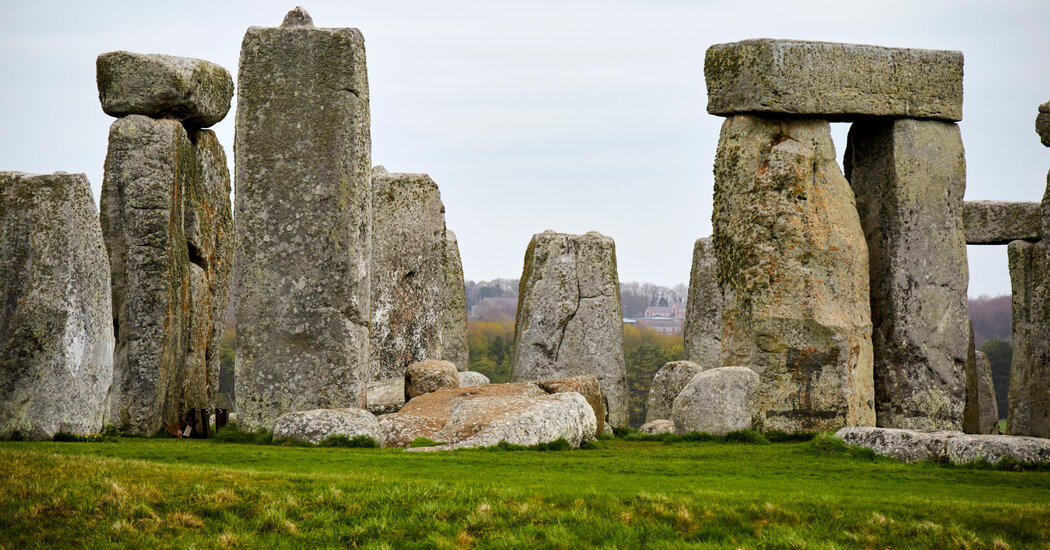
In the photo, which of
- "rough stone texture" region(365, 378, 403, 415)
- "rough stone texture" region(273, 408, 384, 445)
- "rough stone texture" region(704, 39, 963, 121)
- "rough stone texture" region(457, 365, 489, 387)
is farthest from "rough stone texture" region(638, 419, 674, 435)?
"rough stone texture" region(273, 408, 384, 445)

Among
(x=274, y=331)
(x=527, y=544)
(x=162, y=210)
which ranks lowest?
(x=527, y=544)

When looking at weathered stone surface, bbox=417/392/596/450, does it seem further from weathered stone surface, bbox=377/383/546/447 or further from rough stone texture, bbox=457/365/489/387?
rough stone texture, bbox=457/365/489/387

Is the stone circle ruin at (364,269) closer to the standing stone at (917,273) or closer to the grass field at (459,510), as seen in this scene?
the standing stone at (917,273)

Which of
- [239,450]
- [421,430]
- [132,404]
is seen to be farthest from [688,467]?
[132,404]

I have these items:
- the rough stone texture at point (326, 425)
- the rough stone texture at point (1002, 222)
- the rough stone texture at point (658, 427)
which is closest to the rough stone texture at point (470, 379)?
the rough stone texture at point (658, 427)

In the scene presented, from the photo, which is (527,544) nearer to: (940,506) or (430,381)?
(940,506)

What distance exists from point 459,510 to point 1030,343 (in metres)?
10.2

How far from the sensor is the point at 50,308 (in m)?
12.7

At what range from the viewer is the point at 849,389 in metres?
16.9

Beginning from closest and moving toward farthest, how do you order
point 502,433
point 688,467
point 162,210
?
point 688,467, point 502,433, point 162,210

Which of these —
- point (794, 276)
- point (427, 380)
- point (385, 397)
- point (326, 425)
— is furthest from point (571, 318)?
point (326, 425)

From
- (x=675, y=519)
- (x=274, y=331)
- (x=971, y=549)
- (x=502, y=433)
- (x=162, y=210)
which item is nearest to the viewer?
(x=971, y=549)

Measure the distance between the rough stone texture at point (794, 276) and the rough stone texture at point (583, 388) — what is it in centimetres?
191

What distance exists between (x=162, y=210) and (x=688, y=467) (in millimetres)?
7825
